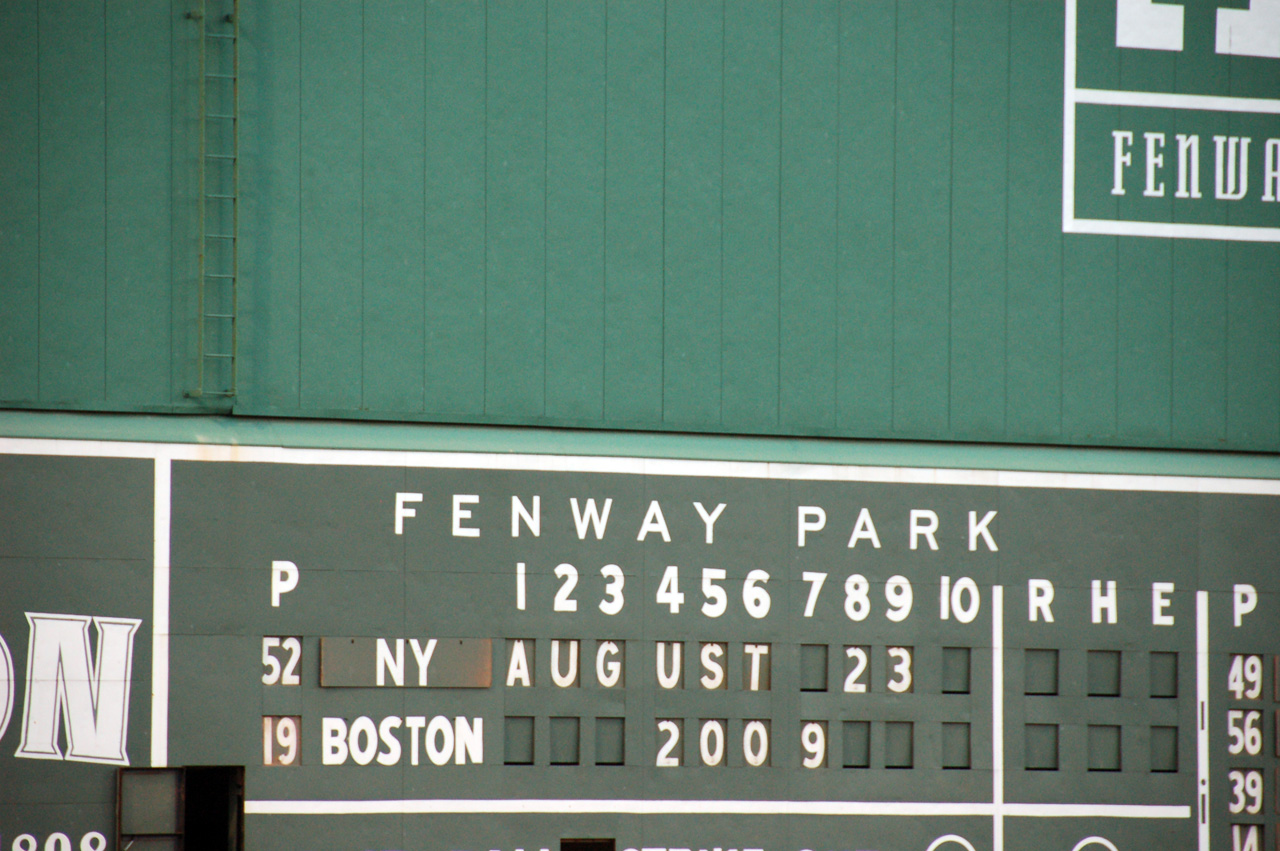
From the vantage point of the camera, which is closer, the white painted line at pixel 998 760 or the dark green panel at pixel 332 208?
the dark green panel at pixel 332 208

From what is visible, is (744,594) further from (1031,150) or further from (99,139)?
(99,139)

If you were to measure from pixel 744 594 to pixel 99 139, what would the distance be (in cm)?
515

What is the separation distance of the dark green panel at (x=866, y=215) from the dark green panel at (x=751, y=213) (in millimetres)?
487

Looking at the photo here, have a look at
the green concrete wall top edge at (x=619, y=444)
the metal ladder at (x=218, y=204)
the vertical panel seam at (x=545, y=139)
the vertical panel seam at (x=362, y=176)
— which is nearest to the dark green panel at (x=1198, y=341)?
the green concrete wall top edge at (x=619, y=444)

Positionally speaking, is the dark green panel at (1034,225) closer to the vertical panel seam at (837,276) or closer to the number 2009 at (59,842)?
the vertical panel seam at (837,276)

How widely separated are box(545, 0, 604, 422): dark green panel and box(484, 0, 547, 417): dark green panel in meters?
0.06

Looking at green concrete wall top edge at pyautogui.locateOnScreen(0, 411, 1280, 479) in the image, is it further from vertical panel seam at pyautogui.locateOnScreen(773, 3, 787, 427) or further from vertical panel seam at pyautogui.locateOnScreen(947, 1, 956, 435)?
vertical panel seam at pyautogui.locateOnScreen(947, 1, 956, 435)

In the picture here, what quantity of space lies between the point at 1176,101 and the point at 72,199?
768 centimetres

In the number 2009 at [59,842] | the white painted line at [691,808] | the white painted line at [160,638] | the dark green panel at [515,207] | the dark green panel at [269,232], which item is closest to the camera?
the number 2009 at [59,842]

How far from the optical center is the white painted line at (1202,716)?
32.5ft

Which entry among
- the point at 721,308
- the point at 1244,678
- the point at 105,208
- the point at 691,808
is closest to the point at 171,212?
the point at 105,208

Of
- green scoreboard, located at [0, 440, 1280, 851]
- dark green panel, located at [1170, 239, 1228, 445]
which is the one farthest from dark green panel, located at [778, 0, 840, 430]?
dark green panel, located at [1170, 239, 1228, 445]

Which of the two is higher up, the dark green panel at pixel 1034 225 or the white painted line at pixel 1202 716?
the dark green panel at pixel 1034 225

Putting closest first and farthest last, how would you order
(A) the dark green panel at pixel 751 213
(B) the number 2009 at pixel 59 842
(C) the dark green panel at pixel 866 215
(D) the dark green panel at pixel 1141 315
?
1. (B) the number 2009 at pixel 59 842
2. (A) the dark green panel at pixel 751 213
3. (C) the dark green panel at pixel 866 215
4. (D) the dark green panel at pixel 1141 315
